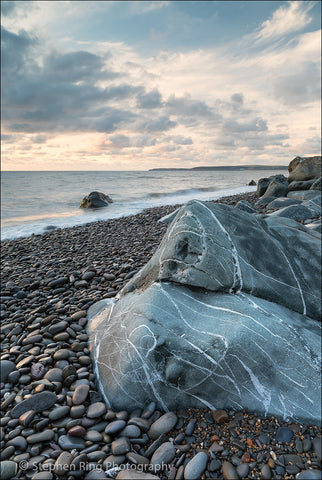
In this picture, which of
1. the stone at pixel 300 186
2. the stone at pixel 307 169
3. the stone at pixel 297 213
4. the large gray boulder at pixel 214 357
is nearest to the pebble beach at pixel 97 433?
the large gray boulder at pixel 214 357

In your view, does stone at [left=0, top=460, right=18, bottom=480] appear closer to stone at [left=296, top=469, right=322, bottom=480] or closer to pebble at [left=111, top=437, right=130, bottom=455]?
pebble at [left=111, top=437, right=130, bottom=455]

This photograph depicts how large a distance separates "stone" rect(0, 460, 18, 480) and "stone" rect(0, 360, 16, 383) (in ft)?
3.16

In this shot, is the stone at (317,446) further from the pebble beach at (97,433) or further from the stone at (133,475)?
the stone at (133,475)

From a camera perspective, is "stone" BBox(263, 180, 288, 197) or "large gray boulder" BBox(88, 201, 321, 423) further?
"stone" BBox(263, 180, 288, 197)

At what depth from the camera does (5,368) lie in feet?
9.70

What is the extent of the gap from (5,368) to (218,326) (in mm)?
2275

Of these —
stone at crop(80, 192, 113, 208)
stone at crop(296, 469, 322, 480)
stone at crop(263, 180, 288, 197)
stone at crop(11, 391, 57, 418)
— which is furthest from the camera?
stone at crop(80, 192, 113, 208)

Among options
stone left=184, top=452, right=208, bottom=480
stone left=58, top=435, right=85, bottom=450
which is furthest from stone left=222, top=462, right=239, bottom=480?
stone left=58, top=435, right=85, bottom=450

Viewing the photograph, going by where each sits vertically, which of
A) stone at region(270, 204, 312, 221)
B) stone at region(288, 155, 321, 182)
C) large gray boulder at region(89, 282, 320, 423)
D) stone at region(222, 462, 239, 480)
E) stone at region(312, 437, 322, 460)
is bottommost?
stone at region(222, 462, 239, 480)

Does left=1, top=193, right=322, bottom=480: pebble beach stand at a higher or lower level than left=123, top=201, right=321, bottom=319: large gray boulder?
lower

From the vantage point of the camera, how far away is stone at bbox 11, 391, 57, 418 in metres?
2.46

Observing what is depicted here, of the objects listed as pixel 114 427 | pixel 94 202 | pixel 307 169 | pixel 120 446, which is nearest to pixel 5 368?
pixel 114 427

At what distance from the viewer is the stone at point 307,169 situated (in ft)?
56.9

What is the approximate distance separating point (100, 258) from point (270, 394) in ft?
16.0
